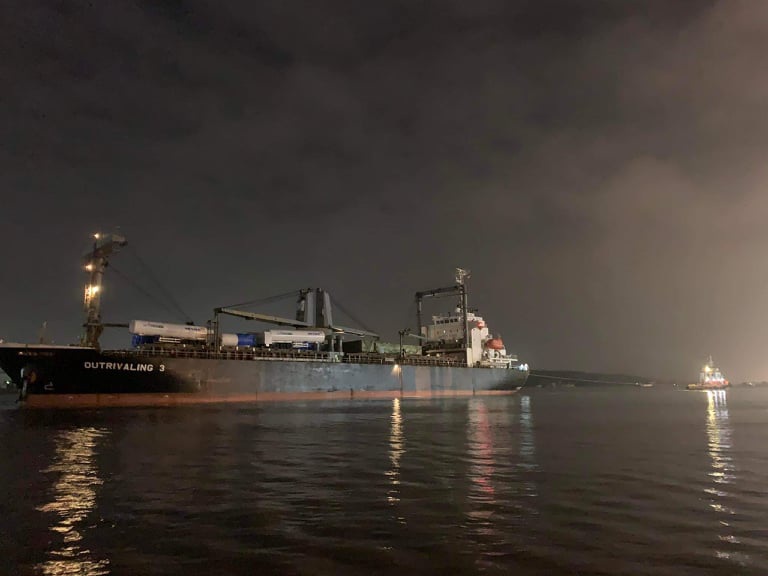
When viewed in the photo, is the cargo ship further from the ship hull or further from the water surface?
the water surface

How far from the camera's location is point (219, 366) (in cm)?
3962

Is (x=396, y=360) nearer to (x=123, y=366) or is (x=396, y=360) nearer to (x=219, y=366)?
(x=219, y=366)

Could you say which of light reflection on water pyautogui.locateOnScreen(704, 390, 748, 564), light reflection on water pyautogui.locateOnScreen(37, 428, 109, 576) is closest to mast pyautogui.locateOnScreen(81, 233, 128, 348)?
light reflection on water pyautogui.locateOnScreen(37, 428, 109, 576)

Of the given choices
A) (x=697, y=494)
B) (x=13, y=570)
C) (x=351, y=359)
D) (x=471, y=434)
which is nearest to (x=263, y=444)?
(x=471, y=434)

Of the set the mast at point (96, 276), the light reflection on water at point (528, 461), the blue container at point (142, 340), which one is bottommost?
the light reflection on water at point (528, 461)

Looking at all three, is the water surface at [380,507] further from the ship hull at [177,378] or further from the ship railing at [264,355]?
the ship railing at [264,355]

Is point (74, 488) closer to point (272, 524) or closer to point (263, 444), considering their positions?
point (272, 524)

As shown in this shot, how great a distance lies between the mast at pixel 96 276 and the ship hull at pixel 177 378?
21.9 ft

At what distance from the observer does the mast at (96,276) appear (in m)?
40.7

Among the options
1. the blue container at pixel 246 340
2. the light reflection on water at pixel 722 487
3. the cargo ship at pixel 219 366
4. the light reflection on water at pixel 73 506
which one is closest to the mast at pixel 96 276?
the cargo ship at pixel 219 366

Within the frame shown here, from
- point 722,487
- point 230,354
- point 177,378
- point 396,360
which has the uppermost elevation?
point 230,354

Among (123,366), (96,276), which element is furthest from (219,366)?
(96,276)

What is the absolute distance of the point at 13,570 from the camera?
18.6 ft

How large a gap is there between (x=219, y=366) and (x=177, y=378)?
347 centimetres
